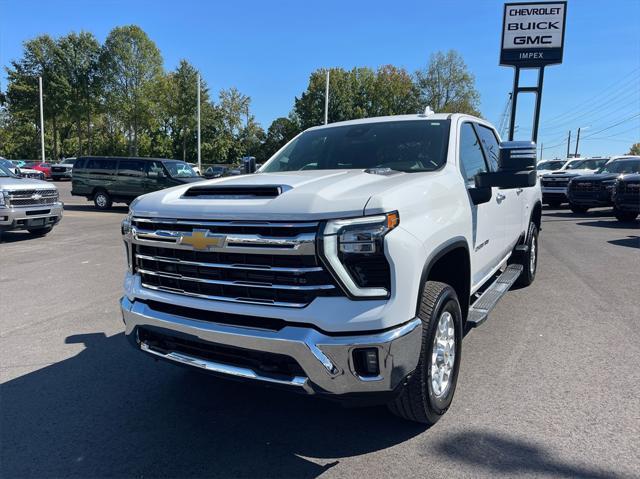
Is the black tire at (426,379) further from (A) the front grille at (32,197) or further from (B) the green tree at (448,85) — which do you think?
(B) the green tree at (448,85)

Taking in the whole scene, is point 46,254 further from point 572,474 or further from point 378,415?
point 572,474

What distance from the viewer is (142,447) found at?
2793mm

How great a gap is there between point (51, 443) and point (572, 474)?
2.90 metres

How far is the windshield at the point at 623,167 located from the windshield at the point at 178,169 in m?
14.4

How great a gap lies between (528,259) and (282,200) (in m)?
4.67

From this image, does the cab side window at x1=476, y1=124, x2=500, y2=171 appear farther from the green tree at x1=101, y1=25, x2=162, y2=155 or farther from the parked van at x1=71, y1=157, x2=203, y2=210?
the green tree at x1=101, y1=25, x2=162, y2=155

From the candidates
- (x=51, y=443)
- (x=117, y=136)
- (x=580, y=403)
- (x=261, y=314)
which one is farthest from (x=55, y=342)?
(x=117, y=136)

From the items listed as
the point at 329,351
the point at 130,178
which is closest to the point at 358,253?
the point at 329,351

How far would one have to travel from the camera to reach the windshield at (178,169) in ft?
55.3

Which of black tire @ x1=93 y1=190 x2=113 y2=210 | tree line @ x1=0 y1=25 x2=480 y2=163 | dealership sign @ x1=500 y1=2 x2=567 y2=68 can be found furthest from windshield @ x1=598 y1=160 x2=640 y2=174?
tree line @ x1=0 y1=25 x2=480 y2=163

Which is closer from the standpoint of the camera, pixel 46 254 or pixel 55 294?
pixel 55 294

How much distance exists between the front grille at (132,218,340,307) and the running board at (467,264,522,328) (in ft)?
5.06

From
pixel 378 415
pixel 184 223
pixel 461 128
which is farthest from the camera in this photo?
pixel 461 128

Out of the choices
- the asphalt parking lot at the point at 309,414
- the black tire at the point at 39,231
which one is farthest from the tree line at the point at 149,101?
the asphalt parking lot at the point at 309,414
